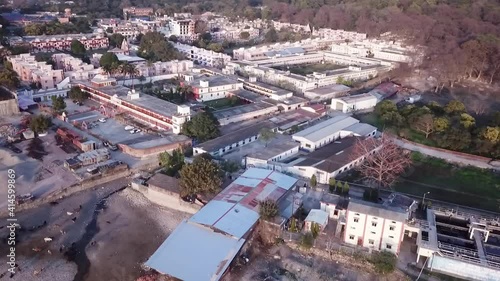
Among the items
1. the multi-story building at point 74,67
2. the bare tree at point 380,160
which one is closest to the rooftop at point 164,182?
the bare tree at point 380,160

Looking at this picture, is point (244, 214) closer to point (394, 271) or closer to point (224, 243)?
point (224, 243)

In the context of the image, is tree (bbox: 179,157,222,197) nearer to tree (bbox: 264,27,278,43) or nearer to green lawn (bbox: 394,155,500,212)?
green lawn (bbox: 394,155,500,212)

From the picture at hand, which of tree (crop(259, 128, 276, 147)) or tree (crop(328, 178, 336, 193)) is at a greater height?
tree (crop(259, 128, 276, 147))

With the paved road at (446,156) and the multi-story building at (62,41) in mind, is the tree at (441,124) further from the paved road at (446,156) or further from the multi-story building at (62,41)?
the multi-story building at (62,41)

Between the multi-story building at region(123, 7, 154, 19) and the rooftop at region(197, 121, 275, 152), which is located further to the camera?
the multi-story building at region(123, 7, 154, 19)

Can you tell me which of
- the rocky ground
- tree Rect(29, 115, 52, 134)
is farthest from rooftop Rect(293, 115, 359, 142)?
tree Rect(29, 115, 52, 134)

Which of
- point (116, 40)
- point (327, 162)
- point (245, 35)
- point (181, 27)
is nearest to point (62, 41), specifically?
point (116, 40)

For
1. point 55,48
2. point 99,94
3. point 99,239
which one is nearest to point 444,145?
point 99,239
